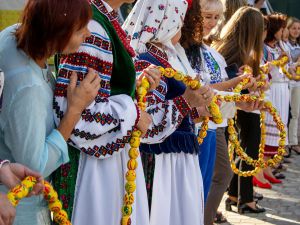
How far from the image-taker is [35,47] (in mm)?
2041

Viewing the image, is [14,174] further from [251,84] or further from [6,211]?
[251,84]

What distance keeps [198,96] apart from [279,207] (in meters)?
3.03

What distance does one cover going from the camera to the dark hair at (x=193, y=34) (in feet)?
11.8

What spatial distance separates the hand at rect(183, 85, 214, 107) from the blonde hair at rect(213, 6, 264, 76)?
5.17ft

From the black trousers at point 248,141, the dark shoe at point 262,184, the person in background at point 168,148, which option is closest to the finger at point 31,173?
the person in background at point 168,148

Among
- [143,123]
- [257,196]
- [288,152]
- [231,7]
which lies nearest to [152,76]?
[143,123]

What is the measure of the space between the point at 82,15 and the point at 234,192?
388 cm

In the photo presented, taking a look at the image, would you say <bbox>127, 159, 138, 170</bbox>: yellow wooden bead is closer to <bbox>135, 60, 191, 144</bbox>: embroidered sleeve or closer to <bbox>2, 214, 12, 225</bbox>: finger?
<bbox>135, 60, 191, 144</bbox>: embroidered sleeve

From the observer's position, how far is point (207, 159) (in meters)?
3.90

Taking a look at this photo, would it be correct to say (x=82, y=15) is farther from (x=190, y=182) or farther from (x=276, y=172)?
(x=276, y=172)

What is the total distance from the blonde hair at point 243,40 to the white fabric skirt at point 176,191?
173 centimetres

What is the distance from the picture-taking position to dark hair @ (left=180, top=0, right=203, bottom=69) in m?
3.60

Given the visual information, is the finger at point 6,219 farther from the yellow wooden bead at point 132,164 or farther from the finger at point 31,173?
the yellow wooden bead at point 132,164

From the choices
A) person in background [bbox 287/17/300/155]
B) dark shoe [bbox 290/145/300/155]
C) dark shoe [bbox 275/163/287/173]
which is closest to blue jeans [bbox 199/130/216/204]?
dark shoe [bbox 275/163/287/173]
